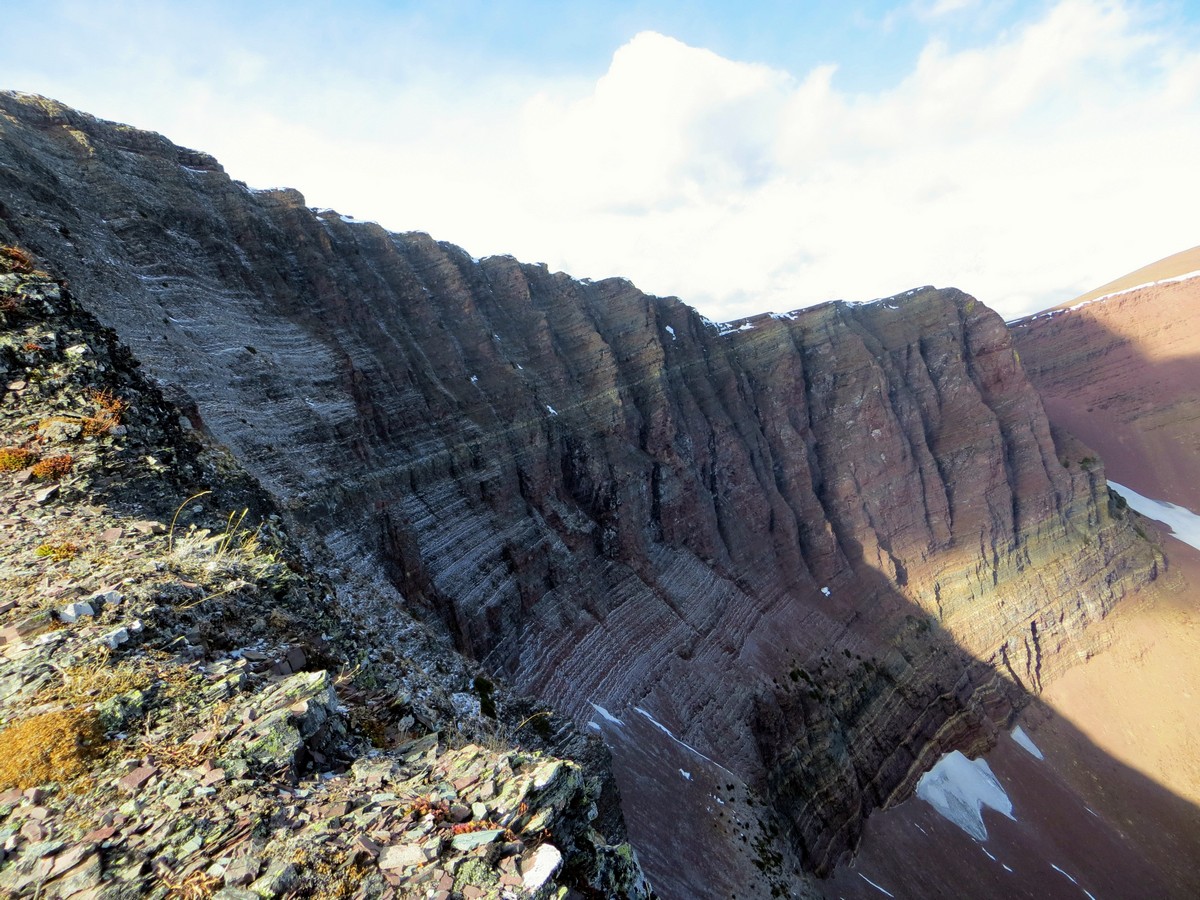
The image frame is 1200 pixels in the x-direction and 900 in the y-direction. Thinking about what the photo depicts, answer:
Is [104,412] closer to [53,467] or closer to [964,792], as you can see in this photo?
[53,467]

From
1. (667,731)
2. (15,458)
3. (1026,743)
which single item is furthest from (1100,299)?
(15,458)

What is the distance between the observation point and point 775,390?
163 ft

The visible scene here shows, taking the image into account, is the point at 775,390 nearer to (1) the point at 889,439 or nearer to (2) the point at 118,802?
(1) the point at 889,439

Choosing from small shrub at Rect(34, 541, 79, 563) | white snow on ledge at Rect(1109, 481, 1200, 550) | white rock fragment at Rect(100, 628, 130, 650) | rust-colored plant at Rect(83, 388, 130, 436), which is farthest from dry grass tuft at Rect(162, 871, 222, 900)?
white snow on ledge at Rect(1109, 481, 1200, 550)

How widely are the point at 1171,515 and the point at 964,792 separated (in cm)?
5434

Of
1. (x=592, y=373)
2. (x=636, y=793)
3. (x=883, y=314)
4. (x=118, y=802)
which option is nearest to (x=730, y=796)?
(x=636, y=793)

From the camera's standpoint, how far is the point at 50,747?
5.15 meters

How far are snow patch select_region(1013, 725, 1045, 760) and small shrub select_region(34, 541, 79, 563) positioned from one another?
175ft

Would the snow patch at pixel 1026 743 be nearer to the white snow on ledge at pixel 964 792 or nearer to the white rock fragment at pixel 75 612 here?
the white snow on ledge at pixel 964 792

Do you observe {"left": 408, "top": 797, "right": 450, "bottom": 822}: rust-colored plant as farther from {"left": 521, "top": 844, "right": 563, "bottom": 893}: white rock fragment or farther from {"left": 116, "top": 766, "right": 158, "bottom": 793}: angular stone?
{"left": 116, "top": 766, "right": 158, "bottom": 793}: angular stone

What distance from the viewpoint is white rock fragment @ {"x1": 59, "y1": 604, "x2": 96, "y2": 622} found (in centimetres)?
670

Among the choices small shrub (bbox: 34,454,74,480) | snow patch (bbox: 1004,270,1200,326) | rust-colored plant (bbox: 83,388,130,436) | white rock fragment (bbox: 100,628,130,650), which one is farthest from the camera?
snow patch (bbox: 1004,270,1200,326)

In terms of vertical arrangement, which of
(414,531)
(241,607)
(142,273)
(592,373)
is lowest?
(414,531)

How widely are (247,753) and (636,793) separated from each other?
21.7 meters
